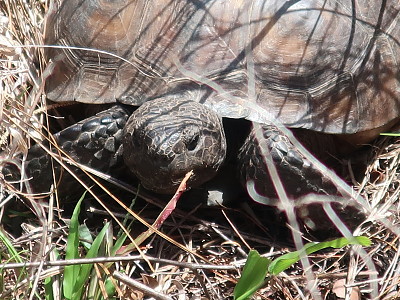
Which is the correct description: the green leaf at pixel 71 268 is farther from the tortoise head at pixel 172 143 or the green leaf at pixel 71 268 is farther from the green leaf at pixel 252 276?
the green leaf at pixel 252 276

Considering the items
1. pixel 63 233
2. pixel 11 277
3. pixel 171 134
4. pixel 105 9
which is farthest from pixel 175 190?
pixel 105 9

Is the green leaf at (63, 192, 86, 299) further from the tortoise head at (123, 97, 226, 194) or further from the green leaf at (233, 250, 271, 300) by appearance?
the green leaf at (233, 250, 271, 300)

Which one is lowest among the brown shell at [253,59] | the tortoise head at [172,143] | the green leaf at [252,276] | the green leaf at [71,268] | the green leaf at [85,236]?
the green leaf at [85,236]

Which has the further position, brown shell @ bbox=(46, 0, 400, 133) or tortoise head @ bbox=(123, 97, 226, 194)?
brown shell @ bbox=(46, 0, 400, 133)

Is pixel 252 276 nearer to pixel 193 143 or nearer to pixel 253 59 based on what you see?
pixel 193 143

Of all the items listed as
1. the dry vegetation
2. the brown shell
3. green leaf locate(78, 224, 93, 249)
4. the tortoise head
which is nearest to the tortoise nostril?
the tortoise head

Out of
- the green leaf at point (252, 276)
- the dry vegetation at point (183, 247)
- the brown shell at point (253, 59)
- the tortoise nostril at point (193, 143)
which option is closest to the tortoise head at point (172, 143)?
the tortoise nostril at point (193, 143)
